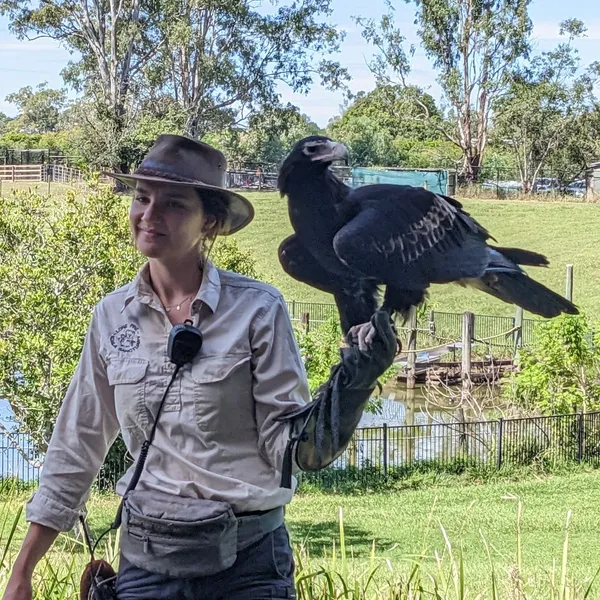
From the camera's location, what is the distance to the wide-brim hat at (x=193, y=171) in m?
2.22

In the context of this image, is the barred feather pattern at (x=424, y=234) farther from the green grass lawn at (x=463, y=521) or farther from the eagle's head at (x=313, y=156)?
the green grass lawn at (x=463, y=521)

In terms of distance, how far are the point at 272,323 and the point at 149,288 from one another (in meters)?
0.32

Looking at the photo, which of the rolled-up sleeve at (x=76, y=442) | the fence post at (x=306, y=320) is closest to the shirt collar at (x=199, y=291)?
the rolled-up sleeve at (x=76, y=442)

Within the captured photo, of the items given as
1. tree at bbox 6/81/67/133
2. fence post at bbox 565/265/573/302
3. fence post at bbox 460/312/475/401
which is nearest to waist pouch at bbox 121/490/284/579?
fence post at bbox 565/265/573/302

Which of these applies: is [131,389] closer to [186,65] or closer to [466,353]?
[186,65]

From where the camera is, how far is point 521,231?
309cm

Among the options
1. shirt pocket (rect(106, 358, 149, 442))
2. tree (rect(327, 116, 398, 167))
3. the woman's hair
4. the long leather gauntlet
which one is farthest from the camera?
tree (rect(327, 116, 398, 167))

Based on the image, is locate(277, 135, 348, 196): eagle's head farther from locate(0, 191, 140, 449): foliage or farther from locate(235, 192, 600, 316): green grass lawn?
locate(0, 191, 140, 449): foliage

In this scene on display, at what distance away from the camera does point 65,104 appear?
10047 millimetres

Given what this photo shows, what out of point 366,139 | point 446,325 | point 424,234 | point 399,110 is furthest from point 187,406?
point 446,325

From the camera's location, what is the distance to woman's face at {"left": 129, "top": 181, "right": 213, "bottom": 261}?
85.8 inches

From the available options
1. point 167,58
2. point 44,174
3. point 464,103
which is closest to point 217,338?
point 464,103

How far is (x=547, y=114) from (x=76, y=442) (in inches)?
72.6

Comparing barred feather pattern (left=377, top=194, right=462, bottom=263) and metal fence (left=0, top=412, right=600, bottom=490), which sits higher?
barred feather pattern (left=377, top=194, right=462, bottom=263)
